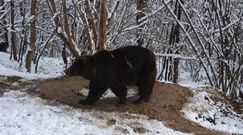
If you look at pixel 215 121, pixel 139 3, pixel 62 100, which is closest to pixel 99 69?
pixel 62 100

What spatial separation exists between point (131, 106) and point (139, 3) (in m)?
7.93

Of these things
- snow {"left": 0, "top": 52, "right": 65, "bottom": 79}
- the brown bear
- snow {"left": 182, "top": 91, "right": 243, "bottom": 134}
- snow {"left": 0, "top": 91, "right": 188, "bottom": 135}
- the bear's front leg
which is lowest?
snow {"left": 0, "top": 52, "right": 65, "bottom": 79}

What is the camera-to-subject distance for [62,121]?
6.54m

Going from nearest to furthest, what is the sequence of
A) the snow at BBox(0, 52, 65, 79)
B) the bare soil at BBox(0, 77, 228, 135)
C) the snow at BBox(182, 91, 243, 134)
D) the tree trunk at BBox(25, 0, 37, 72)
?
the bare soil at BBox(0, 77, 228, 135) → the snow at BBox(182, 91, 243, 134) → the tree trunk at BBox(25, 0, 37, 72) → the snow at BBox(0, 52, 65, 79)

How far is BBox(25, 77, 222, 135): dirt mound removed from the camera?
7.37 metres

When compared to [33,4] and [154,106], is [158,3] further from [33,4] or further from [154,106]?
[154,106]

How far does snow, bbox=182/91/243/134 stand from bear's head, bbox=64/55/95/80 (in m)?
1.71

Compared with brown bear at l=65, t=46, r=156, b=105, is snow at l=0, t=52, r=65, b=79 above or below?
below

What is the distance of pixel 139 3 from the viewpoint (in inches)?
601

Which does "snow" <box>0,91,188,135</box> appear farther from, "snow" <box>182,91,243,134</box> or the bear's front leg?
"snow" <box>182,91,243,134</box>

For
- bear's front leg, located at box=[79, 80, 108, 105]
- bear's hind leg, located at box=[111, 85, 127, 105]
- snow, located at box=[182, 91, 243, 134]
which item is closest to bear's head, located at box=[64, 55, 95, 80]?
bear's front leg, located at box=[79, 80, 108, 105]

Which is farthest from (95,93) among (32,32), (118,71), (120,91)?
(32,32)

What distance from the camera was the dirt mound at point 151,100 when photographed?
290 inches

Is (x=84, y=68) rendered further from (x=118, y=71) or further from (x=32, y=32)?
(x=32, y=32)
